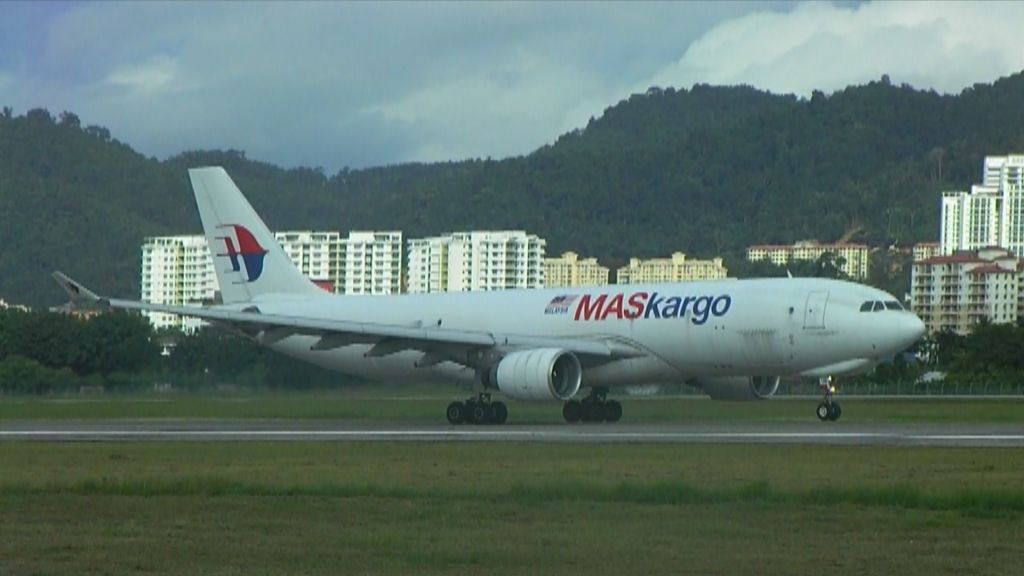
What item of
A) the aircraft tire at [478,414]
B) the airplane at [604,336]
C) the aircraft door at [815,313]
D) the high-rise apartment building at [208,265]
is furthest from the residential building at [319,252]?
the aircraft door at [815,313]

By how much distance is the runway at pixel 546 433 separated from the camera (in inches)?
1340

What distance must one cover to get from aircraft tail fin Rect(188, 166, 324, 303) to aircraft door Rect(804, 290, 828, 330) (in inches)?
659

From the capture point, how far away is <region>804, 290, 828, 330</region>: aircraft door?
41.9 m

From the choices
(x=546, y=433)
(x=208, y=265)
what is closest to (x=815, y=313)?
(x=546, y=433)

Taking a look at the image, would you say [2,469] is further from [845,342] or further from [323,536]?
[845,342]

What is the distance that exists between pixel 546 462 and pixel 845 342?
1539cm

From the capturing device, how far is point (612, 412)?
4525 cm

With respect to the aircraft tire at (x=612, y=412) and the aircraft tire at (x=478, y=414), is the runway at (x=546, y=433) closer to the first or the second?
the aircraft tire at (x=478, y=414)

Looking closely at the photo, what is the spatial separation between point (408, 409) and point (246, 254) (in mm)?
6321

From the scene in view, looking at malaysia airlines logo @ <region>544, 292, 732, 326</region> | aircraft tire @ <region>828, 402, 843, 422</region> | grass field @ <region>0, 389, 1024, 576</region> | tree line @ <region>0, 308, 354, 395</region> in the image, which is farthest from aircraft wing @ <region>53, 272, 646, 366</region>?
grass field @ <region>0, 389, 1024, 576</region>

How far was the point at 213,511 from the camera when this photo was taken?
2041 cm

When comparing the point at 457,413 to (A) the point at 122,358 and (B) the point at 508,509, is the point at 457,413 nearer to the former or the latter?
(A) the point at 122,358

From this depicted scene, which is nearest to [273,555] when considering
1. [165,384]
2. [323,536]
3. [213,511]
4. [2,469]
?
[323,536]

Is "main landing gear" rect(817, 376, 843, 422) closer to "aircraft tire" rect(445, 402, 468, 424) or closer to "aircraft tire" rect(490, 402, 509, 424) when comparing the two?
"aircraft tire" rect(490, 402, 509, 424)
